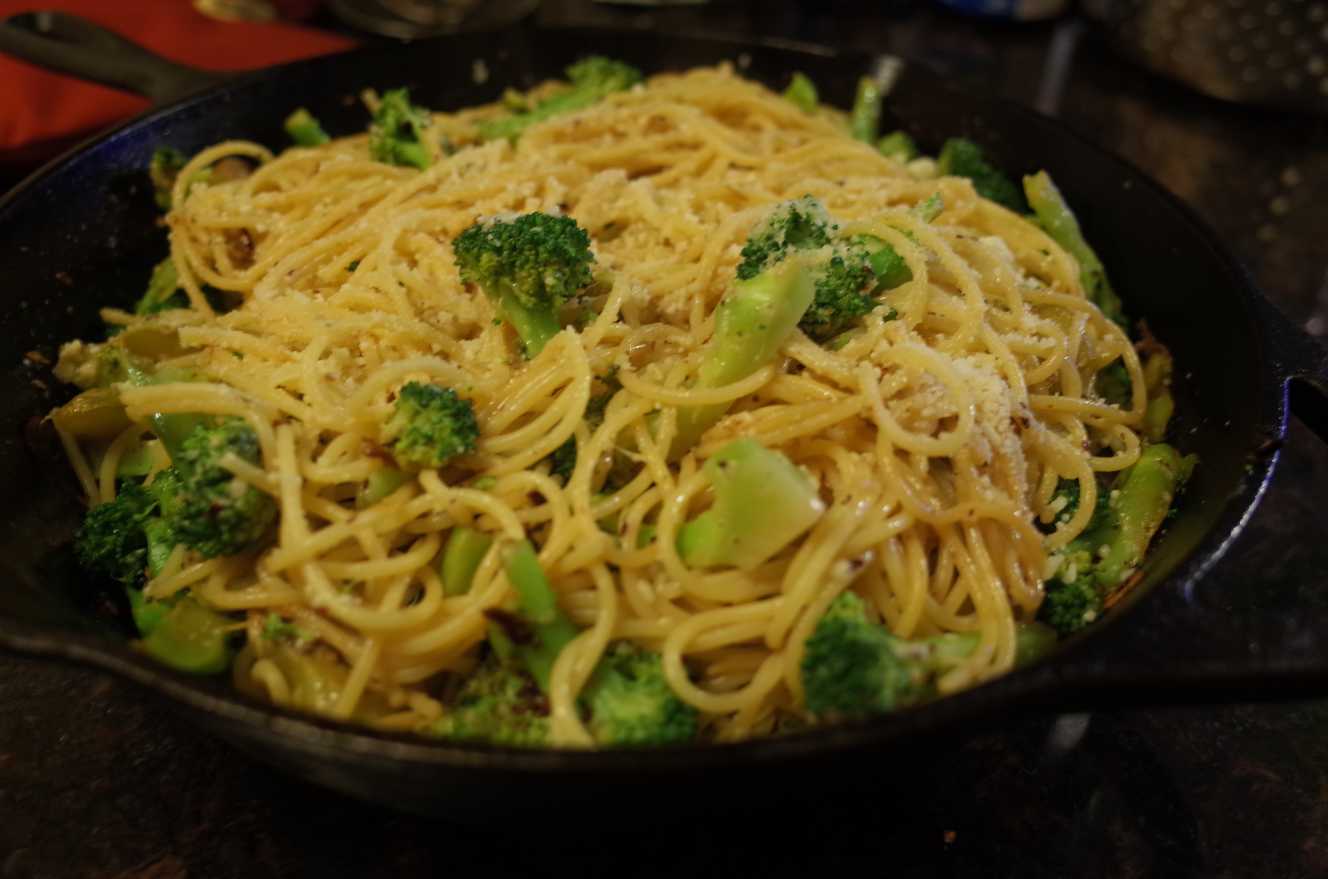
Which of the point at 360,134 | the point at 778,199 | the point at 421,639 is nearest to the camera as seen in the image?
the point at 421,639

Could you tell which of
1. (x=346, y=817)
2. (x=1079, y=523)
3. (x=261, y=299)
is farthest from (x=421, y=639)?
(x=1079, y=523)

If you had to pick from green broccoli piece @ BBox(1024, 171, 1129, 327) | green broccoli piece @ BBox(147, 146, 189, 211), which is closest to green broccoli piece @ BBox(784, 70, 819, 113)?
green broccoli piece @ BBox(1024, 171, 1129, 327)

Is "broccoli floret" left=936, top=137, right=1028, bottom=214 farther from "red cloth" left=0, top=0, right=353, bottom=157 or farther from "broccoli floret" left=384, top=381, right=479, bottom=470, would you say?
"red cloth" left=0, top=0, right=353, bottom=157

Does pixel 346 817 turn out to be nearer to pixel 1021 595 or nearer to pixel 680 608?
pixel 680 608

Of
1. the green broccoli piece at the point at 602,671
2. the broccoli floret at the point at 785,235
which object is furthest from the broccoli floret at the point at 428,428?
the broccoli floret at the point at 785,235

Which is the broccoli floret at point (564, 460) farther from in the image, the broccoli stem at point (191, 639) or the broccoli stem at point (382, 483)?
the broccoli stem at point (191, 639)

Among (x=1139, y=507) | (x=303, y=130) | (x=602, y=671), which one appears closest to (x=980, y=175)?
(x=1139, y=507)

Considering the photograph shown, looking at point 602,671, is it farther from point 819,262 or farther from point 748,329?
point 819,262
